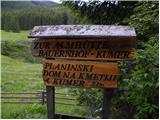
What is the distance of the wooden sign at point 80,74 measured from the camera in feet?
23.1

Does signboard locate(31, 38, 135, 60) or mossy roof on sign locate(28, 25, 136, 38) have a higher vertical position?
mossy roof on sign locate(28, 25, 136, 38)

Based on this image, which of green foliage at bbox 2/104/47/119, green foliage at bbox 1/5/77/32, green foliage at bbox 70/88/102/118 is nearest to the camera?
green foliage at bbox 2/104/47/119

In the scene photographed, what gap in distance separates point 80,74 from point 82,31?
0.80 meters

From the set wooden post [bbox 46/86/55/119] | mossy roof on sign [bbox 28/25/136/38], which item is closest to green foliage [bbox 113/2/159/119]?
mossy roof on sign [bbox 28/25/136/38]

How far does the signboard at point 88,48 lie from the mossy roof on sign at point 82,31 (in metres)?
0.13

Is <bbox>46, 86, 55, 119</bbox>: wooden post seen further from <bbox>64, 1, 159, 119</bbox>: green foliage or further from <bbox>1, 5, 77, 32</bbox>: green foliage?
<bbox>1, 5, 77, 32</bbox>: green foliage

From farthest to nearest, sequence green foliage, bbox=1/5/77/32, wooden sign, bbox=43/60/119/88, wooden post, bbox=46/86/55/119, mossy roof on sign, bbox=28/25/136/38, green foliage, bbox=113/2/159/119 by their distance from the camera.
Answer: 1. green foliage, bbox=1/5/77/32
2. wooden post, bbox=46/86/55/119
3. wooden sign, bbox=43/60/119/88
4. mossy roof on sign, bbox=28/25/136/38
5. green foliage, bbox=113/2/159/119

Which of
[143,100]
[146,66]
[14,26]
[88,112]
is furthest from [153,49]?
[14,26]

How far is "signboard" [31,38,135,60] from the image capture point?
7.00 m

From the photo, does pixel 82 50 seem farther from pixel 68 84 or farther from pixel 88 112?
pixel 88 112

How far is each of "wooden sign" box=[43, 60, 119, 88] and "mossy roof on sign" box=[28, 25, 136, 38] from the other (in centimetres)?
52

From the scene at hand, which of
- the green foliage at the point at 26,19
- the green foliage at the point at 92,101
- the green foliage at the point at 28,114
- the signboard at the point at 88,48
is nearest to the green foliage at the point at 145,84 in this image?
the signboard at the point at 88,48

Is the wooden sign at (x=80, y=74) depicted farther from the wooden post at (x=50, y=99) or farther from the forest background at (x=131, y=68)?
the forest background at (x=131, y=68)

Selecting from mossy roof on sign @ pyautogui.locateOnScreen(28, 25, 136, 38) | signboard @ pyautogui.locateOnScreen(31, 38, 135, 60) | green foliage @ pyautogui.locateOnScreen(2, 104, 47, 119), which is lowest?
green foliage @ pyautogui.locateOnScreen(2, 104, 47, 119)
